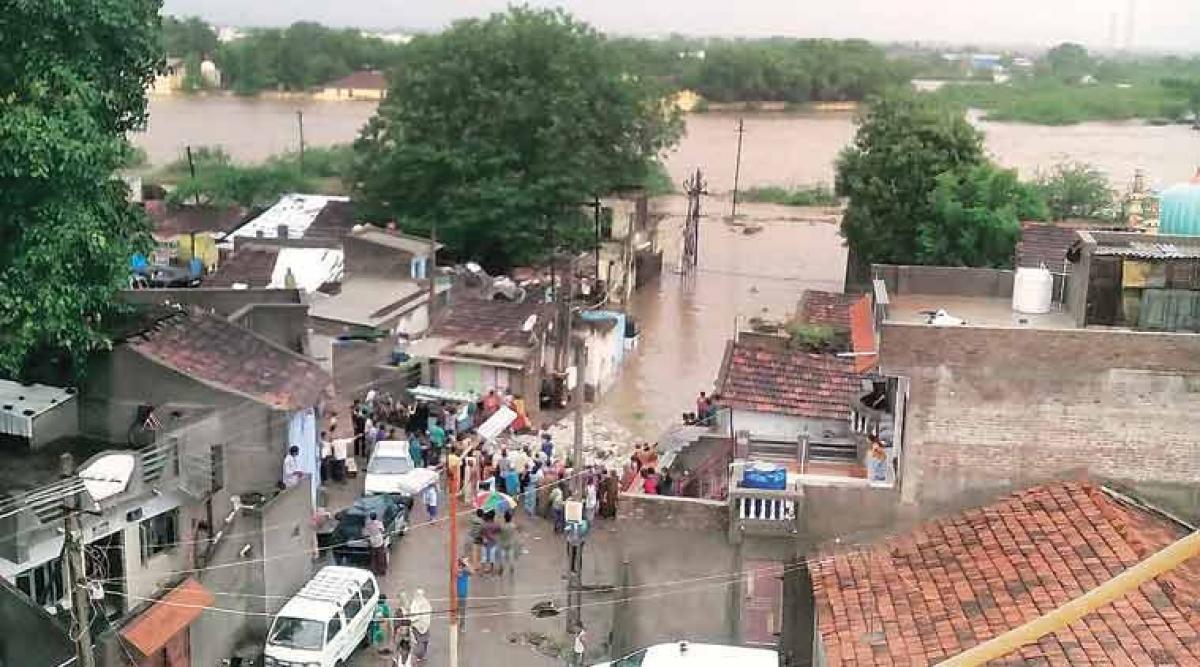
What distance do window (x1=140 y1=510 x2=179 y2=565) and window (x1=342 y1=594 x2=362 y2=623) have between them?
5.60 feet

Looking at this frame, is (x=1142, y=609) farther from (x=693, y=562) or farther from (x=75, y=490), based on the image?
(x=75, y=490)

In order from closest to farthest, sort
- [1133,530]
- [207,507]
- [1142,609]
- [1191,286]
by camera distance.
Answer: [1142,609], [1133,530], [1191,286], [207,507]

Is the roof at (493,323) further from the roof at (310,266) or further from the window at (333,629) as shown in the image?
the window at (333,629)

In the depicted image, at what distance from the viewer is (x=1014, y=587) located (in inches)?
370

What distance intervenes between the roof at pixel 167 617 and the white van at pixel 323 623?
0.76m

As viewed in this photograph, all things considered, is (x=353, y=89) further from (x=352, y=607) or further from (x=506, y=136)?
(x=352, y=607)

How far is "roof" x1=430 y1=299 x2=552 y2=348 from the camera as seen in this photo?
21891 mm

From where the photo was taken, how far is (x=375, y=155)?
35375 millimetres

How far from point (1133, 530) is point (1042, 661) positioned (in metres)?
1.92

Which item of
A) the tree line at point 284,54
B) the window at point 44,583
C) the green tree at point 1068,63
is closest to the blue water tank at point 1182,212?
the window at point 44,583

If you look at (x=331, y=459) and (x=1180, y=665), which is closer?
(x=1180, y=665)

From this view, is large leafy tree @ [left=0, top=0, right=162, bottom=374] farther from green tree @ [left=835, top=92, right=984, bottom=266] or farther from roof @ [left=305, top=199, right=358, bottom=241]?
green tree @ [left=835, top=92, right=984, bottom=266]

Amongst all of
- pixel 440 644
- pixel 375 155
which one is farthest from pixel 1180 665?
pixel 375 155

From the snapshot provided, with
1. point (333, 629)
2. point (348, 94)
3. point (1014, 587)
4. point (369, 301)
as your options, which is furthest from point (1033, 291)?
point (348, 94)
